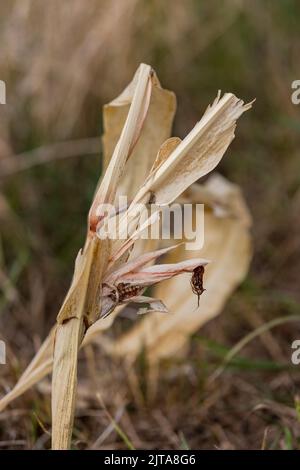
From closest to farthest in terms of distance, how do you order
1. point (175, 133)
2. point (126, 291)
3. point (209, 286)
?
1. point (126, 291)
2. point (209, 286)
3. point (175, 133)

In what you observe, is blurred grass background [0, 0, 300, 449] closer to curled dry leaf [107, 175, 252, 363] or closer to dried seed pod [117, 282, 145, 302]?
curled dry leaf [107, 175, 252, 363]

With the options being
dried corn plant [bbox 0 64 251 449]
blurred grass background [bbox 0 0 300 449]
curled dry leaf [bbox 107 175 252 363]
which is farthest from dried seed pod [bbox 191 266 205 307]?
curled dry leaf [bbox 107 175 252 363]

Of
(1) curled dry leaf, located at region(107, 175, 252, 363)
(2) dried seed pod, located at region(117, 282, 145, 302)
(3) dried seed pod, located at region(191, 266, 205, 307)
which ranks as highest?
(1) curled dry leaf, located at region(107, 175, 252, 363)

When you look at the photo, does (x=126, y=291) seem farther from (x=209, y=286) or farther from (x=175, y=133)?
(x=175, y=133)

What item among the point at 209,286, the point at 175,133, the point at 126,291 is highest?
the point at 175,133

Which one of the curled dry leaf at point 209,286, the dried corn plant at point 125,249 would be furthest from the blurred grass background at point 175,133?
the dried corn plant at point 125,249

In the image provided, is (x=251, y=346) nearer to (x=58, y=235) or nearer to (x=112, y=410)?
(x=112, y=410)

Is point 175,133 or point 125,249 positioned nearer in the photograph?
point 125,249

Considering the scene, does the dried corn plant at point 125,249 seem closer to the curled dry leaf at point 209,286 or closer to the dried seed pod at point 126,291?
the dried seed pod at point 126,291

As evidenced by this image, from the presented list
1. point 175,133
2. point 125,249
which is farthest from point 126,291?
point 175,133

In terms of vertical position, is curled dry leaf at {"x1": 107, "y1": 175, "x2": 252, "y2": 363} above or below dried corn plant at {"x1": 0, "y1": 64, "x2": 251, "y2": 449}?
above
